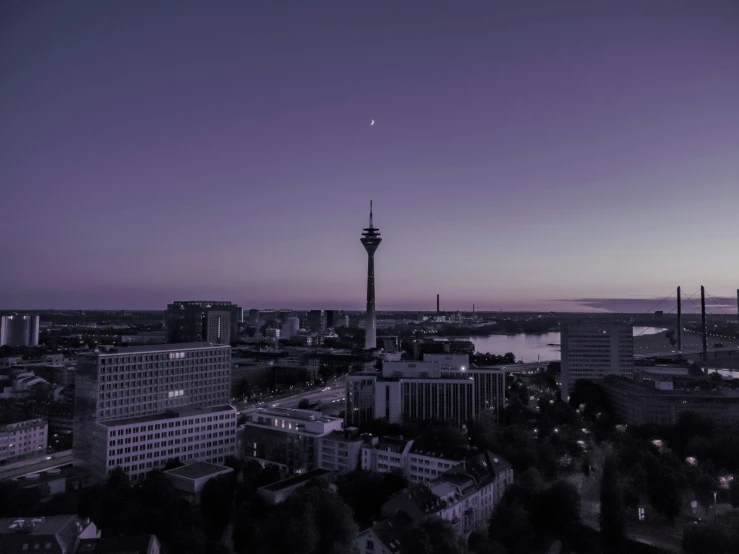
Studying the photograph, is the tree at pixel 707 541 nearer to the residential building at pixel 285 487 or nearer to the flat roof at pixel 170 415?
the residential building at pixel 285 487

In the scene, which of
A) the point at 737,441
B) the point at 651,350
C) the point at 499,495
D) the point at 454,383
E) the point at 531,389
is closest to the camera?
the point at 499,495

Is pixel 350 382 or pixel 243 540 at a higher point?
pixel 350 382

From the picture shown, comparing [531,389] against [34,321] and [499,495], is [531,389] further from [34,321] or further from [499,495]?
[34,321]

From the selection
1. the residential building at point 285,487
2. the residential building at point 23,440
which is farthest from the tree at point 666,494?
the residential building at point 23,440

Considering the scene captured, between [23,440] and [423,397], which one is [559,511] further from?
[23,440]

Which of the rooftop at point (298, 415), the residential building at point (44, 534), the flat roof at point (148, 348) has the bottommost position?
the residential building at point (44, 534)

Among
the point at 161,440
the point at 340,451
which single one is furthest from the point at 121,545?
the point at 340,451

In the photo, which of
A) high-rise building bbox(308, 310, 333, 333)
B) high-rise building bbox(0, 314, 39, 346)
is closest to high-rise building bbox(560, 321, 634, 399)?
high-rise building bbox(0, 314, 39, 346)

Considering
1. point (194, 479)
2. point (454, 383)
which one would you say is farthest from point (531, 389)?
point (194, 479)
